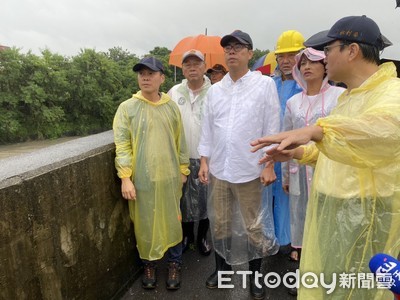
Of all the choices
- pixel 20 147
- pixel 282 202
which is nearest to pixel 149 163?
pixel 282 202

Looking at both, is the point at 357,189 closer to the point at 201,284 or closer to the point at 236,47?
the point at 236,47

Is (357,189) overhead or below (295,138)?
below

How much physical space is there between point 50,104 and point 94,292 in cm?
2493

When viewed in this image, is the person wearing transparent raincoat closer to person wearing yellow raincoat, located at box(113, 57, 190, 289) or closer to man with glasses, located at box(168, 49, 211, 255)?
man with glasses, located at box(168, 49, 211, 255)

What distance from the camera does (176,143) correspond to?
273 cm

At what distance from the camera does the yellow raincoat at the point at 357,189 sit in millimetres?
1169

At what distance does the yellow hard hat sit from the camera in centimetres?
284

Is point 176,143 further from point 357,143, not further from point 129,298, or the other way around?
point 357,143

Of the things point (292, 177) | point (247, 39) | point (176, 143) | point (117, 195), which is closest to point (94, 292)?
point (117, 195)

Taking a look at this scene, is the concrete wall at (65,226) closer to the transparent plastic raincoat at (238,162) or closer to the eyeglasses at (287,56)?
the transparent plastic raincoat at (238,162)

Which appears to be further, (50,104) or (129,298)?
(50,104)

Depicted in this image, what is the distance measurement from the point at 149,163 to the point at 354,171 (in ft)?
5.00

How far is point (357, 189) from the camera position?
54.5 inches

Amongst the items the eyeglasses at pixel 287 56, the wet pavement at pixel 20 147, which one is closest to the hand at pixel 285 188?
the eyeglasses at pixel 287 56
